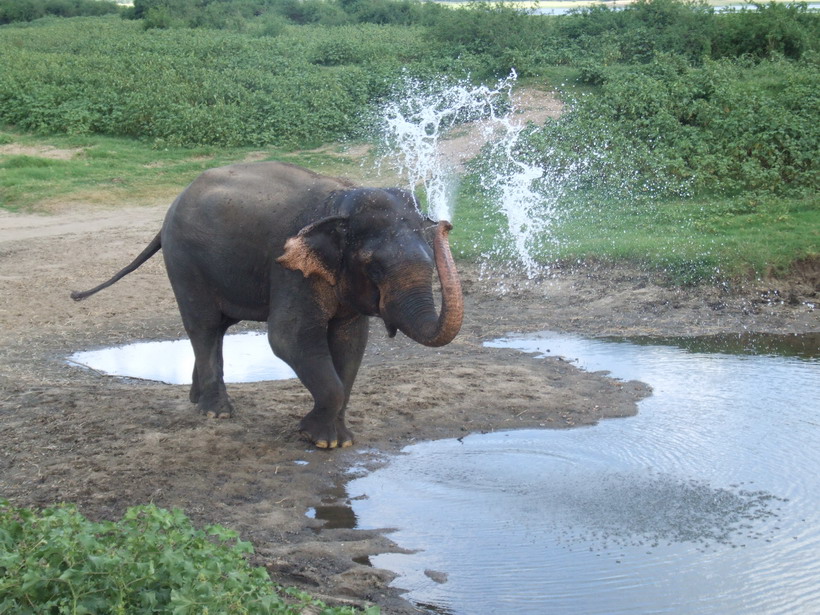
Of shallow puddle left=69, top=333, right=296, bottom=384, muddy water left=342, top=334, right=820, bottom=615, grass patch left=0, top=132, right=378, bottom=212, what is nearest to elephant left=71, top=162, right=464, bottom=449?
muddy water left=342, top=334, right=820, bottom=615

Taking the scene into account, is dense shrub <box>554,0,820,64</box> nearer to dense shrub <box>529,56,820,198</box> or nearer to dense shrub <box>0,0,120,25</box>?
dense shrub <box>529,56,820,198</box>

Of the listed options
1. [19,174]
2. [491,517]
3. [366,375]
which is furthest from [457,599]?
[19,174]

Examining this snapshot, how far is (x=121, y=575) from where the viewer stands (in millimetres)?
3684

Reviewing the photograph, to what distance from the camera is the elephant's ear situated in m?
6.33

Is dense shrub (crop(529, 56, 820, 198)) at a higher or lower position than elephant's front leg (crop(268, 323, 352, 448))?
higher

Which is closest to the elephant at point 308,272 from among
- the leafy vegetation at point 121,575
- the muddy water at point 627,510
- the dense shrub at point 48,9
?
the muddy water at point 627,510

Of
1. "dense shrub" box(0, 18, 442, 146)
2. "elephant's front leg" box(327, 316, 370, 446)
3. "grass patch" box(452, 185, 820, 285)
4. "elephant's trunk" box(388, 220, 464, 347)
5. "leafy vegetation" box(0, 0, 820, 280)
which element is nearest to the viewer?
"elephant's trunk" box(388, 220, 464, 347)

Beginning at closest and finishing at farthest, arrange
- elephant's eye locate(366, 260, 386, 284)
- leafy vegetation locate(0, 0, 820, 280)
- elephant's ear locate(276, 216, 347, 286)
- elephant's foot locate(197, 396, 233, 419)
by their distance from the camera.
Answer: elephant's eye locate(366, 260, 386, 284) < elephant's ear locate(276, 216, 347, 286) < elephant's foot locate(197, 396, 233, 419) < leafy vegetation locate(0, 0, 820, 280)

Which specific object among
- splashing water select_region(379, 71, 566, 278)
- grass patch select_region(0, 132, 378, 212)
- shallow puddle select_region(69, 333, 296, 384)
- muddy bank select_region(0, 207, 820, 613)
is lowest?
shallow puddle select_region(69, 333, 296, 384)

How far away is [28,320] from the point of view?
32.5 feet

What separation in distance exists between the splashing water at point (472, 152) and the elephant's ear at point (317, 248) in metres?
4.99

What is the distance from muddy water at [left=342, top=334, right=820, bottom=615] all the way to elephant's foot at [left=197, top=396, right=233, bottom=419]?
4.36 ft

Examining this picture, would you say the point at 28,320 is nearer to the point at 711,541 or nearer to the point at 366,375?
the point at 366,375

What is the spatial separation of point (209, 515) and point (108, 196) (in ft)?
33.5
